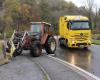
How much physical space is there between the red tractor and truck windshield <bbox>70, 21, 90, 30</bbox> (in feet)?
12.5

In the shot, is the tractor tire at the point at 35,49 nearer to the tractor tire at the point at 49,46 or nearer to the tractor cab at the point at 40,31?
the tractor cab at the point at 40,31

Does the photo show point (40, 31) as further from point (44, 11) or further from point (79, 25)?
point (44, 11)

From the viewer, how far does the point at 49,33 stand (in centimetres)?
3219

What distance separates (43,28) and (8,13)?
143 ft

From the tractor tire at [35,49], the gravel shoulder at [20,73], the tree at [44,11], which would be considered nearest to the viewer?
the gravel shoulder at [20,73]

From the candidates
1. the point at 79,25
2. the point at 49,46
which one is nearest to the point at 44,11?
the point at 79,25

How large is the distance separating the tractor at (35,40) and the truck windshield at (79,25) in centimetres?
382

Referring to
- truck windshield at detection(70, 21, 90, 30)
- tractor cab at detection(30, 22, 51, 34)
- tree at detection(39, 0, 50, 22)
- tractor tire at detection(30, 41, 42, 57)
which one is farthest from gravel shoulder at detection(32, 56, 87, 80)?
tree at detection(39, 0, 50, 22)

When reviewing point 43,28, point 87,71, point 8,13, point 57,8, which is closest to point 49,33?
point 43,28

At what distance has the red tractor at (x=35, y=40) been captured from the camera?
2810 cm

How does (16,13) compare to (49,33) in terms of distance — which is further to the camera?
(16,13)

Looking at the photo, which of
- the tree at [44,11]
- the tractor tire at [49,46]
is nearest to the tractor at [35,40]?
the tractor tire at [49,46]

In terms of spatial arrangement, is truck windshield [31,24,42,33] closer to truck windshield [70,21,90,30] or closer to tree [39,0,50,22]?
truck windshield [70,21,90,30]

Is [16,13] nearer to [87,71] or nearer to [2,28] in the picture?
[2,28]
